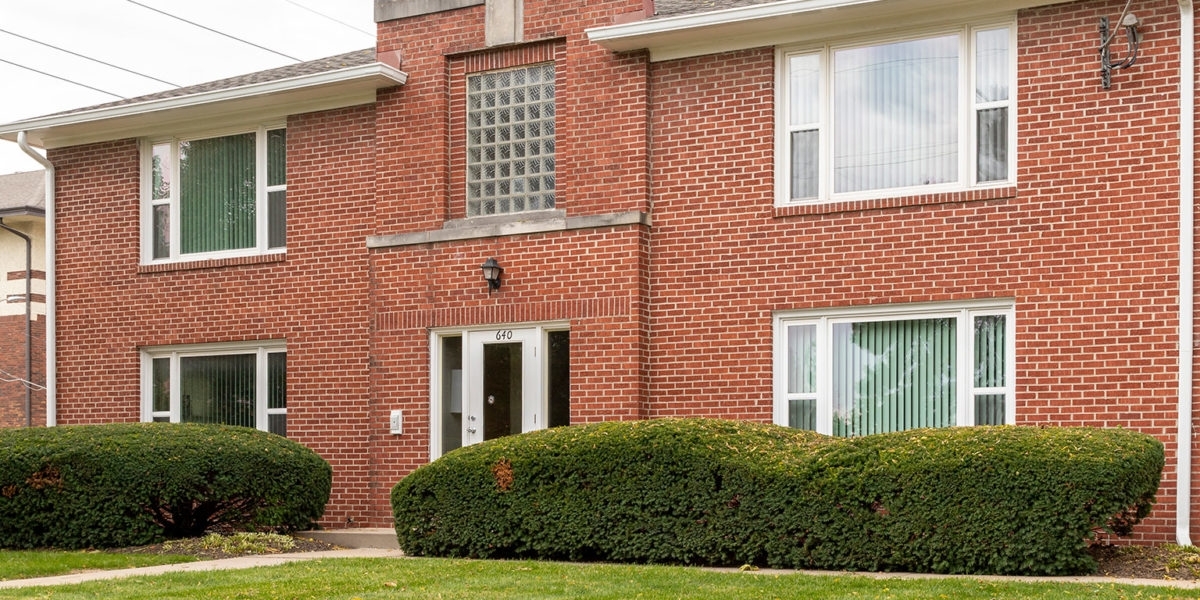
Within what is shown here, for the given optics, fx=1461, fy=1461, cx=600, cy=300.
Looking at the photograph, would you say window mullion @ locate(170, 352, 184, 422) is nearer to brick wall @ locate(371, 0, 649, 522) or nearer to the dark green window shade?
the dark green window shade

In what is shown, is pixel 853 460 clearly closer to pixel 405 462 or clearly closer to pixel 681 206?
pixel 681 206

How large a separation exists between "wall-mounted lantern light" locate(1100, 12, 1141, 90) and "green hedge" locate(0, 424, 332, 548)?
27.6 ft

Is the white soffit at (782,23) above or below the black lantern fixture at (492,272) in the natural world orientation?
above

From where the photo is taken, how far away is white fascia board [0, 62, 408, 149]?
15797 mm

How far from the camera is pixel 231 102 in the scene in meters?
16.4

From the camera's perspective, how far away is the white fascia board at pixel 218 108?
1580cm

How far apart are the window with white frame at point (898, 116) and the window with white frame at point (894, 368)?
1.17 m

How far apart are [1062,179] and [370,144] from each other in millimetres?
7524

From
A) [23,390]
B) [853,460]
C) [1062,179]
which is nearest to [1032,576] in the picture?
[853,460]

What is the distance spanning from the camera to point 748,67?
14.2 metres

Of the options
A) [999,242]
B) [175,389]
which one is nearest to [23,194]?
[175,389]

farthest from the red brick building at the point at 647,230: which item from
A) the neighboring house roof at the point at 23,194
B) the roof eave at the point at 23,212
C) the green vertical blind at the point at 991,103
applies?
the neighboring house roof at the point at 23,194

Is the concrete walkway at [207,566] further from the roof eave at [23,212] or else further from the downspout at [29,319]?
the roof eave at [23,212]

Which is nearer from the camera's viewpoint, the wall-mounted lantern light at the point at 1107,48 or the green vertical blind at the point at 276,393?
the wall-mounted lantern light at the point at 1107,48
